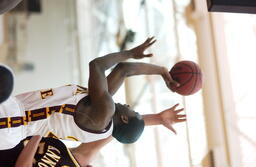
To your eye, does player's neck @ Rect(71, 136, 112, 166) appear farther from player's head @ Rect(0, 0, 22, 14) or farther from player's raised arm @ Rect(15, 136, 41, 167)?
player's head @ Rect(0, 0, 22, 14)

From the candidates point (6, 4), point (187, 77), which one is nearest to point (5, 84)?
point (6, 4)

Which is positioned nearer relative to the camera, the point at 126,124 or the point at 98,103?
the point at 98,103

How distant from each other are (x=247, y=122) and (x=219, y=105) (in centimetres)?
22

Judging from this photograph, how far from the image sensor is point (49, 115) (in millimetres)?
1704

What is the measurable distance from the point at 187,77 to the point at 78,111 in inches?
22.0

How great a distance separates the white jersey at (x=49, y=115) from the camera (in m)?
1.62

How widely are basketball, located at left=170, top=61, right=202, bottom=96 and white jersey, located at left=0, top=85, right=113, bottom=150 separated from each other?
1.37 ft

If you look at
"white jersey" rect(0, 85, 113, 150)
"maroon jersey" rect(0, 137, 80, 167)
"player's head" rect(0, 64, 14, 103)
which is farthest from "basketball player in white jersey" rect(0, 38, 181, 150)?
"player's head" rect(0, 64, 14, 103)

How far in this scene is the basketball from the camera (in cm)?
189

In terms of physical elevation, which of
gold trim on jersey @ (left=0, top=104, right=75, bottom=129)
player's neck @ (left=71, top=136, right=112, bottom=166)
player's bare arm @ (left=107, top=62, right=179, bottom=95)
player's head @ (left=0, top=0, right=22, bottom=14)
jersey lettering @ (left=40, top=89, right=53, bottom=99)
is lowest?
player's neck @ (left=71, top=136, right=112, bottom=166)

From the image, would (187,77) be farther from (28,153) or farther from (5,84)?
(5,84)

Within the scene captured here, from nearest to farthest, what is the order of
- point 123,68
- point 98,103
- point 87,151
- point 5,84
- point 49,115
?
point 5,84
point 98,103
point 49,115
point 123,68
point 87,151

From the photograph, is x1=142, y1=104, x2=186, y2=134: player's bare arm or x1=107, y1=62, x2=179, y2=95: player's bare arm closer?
x1=107, y1=62, x2=179, y2=95: player's bare arm

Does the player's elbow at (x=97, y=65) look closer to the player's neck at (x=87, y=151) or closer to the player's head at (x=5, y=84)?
the player's head at (x=5, y=84)
